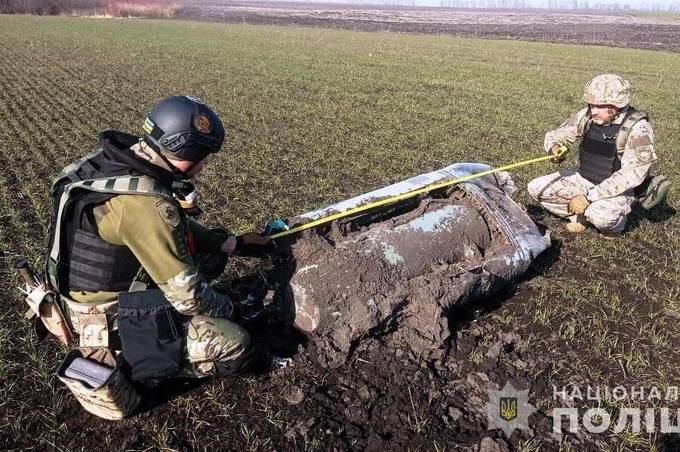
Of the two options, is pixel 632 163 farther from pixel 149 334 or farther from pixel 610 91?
pixel 149 334

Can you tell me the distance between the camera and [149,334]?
127 inches

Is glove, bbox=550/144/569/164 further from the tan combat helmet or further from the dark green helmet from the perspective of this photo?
the dark green helmet

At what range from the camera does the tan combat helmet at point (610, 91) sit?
5.50 m

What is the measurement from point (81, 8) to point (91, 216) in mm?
61849

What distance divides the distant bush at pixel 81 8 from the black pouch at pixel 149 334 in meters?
58.2

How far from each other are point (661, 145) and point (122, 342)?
11.1m

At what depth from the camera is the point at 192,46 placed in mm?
27688

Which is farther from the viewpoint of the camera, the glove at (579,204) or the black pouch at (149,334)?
the glove at (579,204)

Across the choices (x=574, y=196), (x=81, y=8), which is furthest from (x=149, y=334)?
(x=81, y=8)

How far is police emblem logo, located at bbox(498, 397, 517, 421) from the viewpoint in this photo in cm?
346

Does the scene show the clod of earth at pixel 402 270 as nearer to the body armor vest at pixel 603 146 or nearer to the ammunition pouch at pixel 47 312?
the ammunition pouch at pixel 47 312

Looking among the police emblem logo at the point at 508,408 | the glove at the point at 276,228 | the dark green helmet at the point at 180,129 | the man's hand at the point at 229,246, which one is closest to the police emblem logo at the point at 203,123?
the dark green helmet at the point at 180,129

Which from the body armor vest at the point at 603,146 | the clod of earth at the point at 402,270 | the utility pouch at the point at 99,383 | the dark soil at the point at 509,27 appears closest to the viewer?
the utility pouch at the point at 99,383

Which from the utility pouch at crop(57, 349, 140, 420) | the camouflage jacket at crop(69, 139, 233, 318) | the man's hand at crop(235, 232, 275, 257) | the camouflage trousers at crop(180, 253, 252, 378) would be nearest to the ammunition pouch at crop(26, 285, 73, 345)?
the utility pouch at crop(57, 349, 140, 420)
